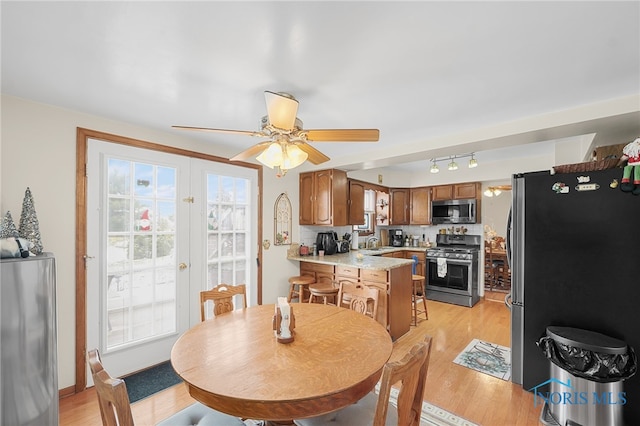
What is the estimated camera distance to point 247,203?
141 inches

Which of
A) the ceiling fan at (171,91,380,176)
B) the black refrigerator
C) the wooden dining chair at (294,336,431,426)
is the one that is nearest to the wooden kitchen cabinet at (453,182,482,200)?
the black refrigerator

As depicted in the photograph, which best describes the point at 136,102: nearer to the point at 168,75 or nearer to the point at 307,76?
the point at 168,75

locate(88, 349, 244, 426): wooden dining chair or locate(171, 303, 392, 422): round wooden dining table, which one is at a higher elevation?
locate(88, 349, 244, 426): wooden dining chair

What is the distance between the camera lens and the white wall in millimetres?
2039

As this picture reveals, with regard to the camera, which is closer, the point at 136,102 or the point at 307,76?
the point at 307,76

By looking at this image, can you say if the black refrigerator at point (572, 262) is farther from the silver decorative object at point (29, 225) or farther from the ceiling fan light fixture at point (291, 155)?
the silver decorative object at point (29, 225)

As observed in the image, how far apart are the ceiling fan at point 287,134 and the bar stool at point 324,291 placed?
1769 millimetres

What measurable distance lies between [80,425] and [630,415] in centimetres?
381

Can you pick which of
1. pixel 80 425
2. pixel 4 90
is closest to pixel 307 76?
pixel 4 90

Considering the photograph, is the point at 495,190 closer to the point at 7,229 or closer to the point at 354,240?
the point at 354,240

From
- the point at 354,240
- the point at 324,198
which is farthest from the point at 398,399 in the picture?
the point at 354,240

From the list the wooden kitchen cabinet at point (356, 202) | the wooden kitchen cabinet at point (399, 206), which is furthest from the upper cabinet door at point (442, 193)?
the wooden kitchen cabinet at point (356, 202)

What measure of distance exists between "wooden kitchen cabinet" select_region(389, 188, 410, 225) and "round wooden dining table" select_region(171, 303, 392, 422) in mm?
4113

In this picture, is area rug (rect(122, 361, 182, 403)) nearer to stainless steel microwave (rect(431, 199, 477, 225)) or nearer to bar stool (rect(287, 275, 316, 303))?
bar stool (rect(287, 275, 316, 303))
